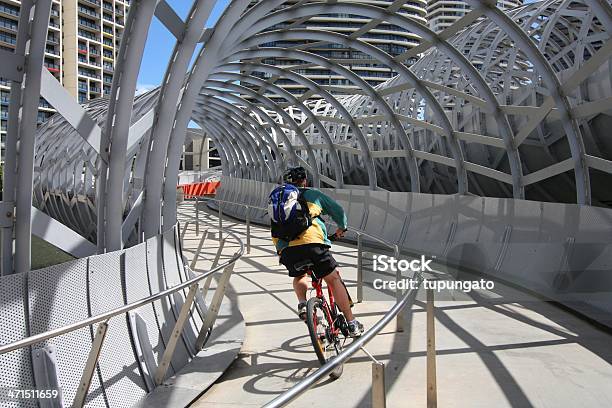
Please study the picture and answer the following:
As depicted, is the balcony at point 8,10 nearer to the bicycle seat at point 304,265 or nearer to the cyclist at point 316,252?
the cyclist at point 316,252

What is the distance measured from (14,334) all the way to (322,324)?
2.59m

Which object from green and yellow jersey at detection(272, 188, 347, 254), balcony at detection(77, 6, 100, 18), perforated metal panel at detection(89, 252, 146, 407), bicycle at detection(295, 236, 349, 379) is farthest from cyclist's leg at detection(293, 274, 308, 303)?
balcony at detection(77, 6, 100, 18)

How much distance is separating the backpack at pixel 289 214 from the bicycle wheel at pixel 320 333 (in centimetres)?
65

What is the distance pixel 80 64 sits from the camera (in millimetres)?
91062

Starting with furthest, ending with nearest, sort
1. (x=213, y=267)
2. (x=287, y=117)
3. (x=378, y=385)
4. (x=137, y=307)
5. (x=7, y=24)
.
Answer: (x=7, y=24)
(x=287, y=117)
(x=213, y=267)
(x=137, y=307)
(x=378, y=385)

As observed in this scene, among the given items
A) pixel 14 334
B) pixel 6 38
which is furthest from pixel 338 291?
pixel 6 38

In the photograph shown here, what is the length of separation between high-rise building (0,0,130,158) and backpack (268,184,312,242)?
86.0 metres

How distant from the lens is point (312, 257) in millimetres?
5426

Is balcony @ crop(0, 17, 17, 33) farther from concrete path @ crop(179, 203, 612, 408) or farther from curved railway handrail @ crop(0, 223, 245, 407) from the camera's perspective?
curved railway handrail @ crop(0, 223, 245, 407)

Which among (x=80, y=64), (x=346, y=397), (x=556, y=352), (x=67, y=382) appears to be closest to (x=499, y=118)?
(x=556, y=352)

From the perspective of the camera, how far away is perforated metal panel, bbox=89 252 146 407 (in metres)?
4.60

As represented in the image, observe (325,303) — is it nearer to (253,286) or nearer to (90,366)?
(90,366)

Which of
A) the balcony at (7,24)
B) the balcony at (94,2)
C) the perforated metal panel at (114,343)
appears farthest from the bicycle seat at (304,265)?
the balcony at (94,2)

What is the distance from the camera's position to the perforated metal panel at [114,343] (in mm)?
4602
